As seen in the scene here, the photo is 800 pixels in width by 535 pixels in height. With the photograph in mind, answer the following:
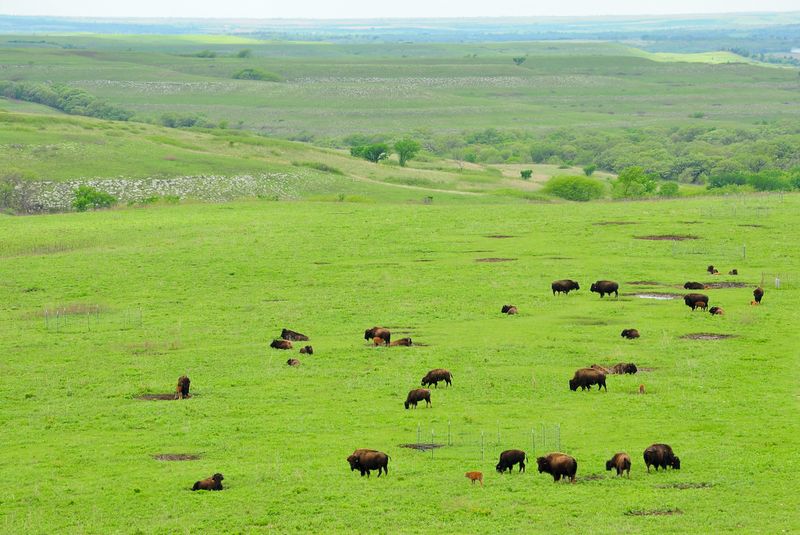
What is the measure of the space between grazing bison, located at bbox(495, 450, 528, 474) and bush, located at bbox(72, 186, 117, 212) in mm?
77748

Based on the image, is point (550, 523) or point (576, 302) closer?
point (550, 523)

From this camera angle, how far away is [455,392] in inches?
1462

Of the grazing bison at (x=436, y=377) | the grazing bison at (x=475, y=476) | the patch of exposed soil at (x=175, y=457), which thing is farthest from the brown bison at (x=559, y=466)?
the grazing bison at (x=436, y=377)

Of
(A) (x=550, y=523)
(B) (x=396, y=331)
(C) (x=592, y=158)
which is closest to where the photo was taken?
(A) (x=550, y=523)

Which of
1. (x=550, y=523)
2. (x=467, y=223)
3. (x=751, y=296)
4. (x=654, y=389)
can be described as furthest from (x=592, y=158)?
(x=550, y=523)

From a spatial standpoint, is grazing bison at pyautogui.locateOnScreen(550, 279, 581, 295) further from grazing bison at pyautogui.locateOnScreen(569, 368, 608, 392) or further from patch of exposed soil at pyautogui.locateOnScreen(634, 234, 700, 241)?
grazing bison at pyautogui.locateOnScreen(569, 368, 608, 392)

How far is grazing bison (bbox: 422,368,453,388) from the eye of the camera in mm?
37656

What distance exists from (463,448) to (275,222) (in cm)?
4926

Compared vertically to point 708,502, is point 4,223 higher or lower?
lower

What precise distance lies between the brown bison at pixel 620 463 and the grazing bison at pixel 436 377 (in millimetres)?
9928

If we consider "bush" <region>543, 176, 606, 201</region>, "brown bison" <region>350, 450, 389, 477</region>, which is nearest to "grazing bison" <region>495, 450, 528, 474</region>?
"brown bison" <region>350, 450, 389, 477</region>

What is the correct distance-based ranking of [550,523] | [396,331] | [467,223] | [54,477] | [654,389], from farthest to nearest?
Result: [467,223]
[396,331]
[654,389]
[54,477]
[550,523]

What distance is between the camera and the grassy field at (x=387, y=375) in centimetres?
2667

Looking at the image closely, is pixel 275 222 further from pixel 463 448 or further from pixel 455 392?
pixel 463 448
